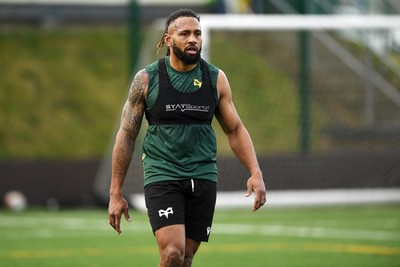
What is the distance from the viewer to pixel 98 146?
27234 mm

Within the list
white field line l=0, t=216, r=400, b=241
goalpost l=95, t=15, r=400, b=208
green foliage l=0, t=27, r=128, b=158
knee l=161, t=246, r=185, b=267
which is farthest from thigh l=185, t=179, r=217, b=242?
green foliage l=0, t=27, r=128, b=158

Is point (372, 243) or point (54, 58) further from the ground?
point (54, 58)

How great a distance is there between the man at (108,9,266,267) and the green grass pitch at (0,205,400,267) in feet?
13.3

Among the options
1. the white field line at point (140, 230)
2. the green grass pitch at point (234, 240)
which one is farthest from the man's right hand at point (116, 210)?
the white field line at point (140, 230)

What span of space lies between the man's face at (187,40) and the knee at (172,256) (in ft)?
4.96

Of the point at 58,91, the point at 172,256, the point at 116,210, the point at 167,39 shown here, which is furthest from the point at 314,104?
the point at 172,256

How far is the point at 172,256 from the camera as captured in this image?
344 inches

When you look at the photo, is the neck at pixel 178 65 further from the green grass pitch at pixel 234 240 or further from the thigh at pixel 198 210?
the green grass pitch at pixel 234 240

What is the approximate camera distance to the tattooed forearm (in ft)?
30.0

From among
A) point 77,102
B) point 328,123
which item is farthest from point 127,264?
point 77,102

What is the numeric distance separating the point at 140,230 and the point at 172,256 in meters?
9.49

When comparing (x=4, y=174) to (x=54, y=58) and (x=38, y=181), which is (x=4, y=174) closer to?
(x=38, y=181)

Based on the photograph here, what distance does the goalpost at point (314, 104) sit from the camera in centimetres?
2291

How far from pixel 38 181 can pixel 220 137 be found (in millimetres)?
4208
